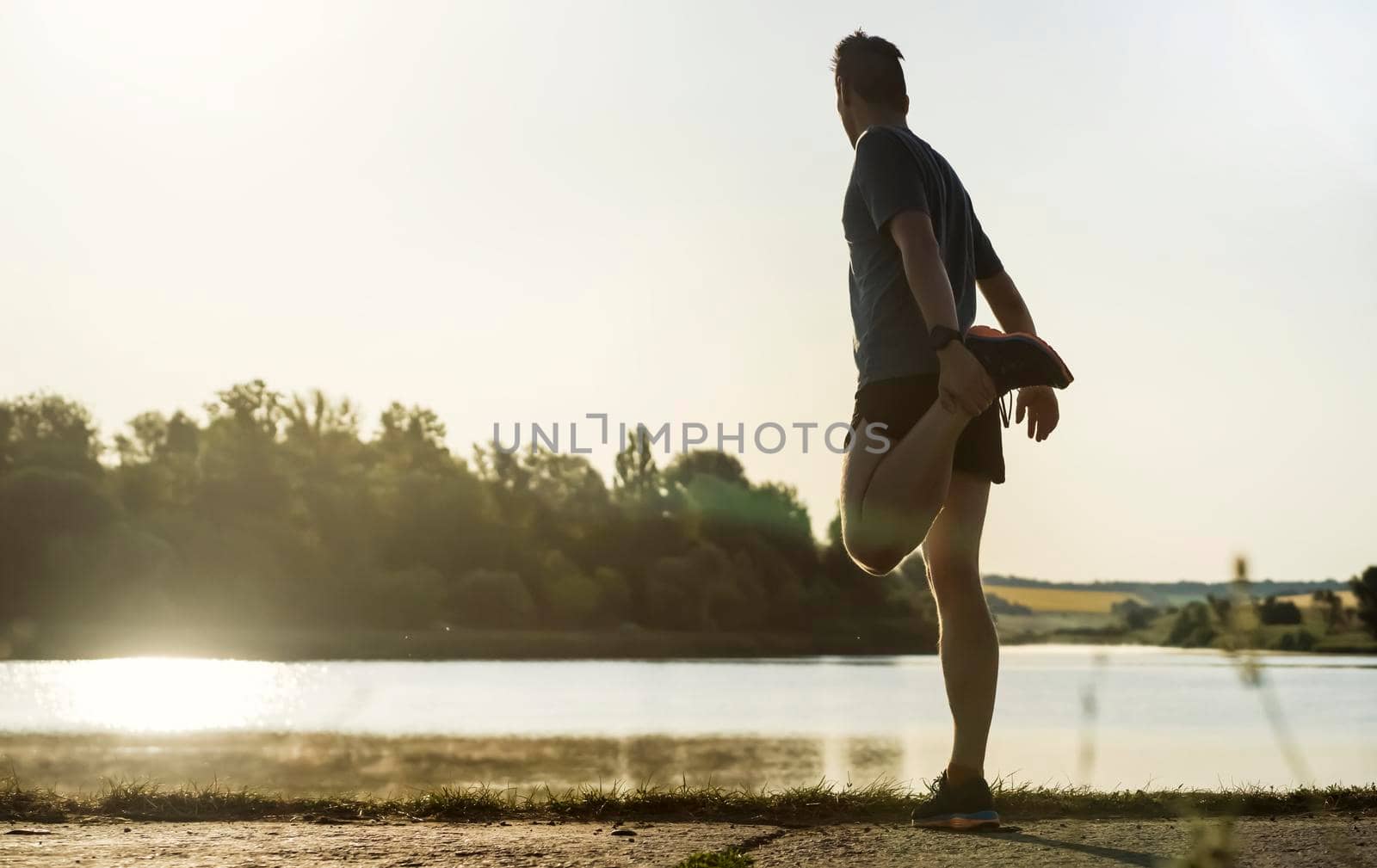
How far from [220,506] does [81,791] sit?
41.7m

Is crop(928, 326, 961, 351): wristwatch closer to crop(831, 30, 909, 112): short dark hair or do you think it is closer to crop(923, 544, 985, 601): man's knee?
crop(923, 544, 985, 601): man's knee

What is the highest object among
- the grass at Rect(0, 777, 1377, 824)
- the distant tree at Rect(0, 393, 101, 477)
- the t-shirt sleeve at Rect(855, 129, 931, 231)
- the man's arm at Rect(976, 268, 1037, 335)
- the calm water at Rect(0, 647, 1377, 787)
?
the distant tree at Rect(0, 393, 101, 477)

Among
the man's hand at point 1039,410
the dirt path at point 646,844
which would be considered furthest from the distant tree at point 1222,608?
the man's hand at point 1039,410

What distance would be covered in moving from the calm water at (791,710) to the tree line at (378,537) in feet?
14.9

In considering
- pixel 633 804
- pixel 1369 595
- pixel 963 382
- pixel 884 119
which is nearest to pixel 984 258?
pixel 884 119

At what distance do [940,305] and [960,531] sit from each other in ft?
2.07

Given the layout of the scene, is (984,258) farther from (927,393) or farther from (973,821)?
(973,821)

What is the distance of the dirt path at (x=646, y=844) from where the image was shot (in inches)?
117

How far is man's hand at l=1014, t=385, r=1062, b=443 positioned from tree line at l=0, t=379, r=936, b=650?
34402 millimetres

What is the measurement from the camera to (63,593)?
36375 millimetres

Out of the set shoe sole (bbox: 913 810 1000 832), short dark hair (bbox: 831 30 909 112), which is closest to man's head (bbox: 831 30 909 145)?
short dark hair (bbox: 831 30 909 112)

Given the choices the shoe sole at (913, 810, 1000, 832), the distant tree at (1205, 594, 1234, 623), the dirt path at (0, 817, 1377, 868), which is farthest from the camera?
the shoe sole at (913, 810, 1000, 832)

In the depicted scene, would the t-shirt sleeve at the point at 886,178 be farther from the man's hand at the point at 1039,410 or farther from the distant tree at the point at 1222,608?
the distant tree at the point at 1222,608

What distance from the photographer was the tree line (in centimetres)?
3812
